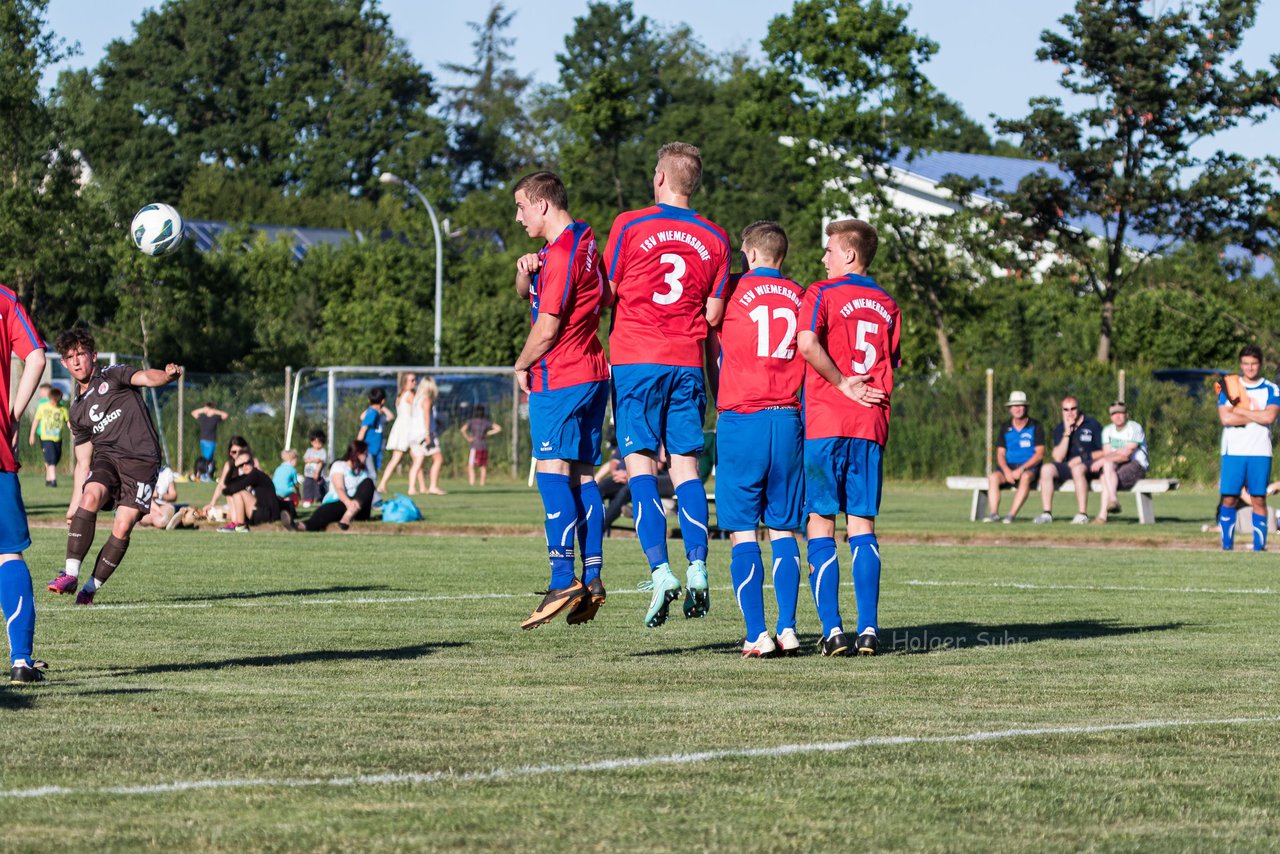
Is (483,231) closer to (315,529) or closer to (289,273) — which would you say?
(289,273)

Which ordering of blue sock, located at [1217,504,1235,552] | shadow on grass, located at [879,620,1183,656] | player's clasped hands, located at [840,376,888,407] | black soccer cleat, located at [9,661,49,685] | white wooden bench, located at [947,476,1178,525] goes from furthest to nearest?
white wooden bench, located at [947,476,1178,525] < blue sock, located at [1217,504,1235,552] < shadow on grass, located at [879,620,1183,656] < player's clasped hands, located at [840,376,888,407] < black soccer cleat, located at [9,661,49,685]

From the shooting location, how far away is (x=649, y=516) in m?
9.80

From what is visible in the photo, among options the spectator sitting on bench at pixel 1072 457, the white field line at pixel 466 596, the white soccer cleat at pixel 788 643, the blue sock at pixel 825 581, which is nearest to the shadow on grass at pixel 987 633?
the blue sock at pixel 825 581

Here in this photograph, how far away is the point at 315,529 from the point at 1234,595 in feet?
39.2

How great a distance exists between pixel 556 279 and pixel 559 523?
1.22 metres

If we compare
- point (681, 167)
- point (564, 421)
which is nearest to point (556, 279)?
point (564, 421)

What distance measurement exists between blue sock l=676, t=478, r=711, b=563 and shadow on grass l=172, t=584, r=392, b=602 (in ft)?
14.2

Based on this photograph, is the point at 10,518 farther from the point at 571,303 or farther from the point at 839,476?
the point at 839,476

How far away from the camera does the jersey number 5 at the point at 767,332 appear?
31.7 ft

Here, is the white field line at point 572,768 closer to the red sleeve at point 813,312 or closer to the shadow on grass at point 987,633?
the shadow on grass at point 987,633

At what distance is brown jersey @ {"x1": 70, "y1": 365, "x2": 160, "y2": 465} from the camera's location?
13.5 meters

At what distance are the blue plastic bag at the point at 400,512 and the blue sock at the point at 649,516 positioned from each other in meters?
14.2

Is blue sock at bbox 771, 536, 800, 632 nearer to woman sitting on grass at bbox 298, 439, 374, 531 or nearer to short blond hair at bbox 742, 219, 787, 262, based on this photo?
short blond hair at bbox 742, 219, 787, 262

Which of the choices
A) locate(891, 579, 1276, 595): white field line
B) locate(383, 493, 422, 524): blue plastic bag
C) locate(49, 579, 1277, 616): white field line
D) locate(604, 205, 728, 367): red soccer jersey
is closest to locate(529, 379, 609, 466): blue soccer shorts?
locate(604, 205, 728, 367): red soccer jersey
